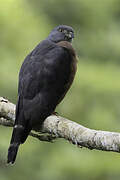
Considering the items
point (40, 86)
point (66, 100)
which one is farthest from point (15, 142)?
point (66, 100)

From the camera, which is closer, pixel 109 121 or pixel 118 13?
pixel 109 121

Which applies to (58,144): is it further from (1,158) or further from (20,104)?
(20,104)

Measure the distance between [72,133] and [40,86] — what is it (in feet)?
3.25

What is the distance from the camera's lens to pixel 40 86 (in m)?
5.35

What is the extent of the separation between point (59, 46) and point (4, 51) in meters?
4.12

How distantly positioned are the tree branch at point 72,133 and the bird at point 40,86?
0.41ft

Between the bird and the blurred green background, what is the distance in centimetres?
292

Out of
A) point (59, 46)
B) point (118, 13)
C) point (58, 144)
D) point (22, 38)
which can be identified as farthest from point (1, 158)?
point (118, 13)

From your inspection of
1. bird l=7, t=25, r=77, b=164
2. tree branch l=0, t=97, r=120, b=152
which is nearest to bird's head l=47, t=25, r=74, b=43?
bird l=7, t=25, r=77, b=164

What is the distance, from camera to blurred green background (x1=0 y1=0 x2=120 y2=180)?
8.39 m

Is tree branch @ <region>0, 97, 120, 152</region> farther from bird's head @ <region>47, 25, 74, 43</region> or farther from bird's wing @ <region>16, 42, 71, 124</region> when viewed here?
bird's head @ <region>47, 25, 74, 43</region>

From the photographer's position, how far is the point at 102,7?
1253 cm

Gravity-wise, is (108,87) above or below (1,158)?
above

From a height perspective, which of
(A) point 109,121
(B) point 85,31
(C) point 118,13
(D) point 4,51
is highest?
(C) point 118,13
